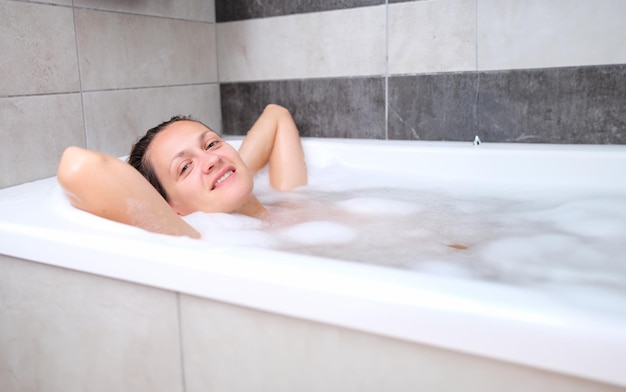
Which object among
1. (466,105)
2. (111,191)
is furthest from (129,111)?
(466,105)

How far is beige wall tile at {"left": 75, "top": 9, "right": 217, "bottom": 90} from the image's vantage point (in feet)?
5.84

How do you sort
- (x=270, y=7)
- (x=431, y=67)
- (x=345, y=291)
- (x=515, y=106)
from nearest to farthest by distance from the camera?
(x=345, y=291) < (x=515, y=106) < (x=431, y=67) < (x=270, y=7)

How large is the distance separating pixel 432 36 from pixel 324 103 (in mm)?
483

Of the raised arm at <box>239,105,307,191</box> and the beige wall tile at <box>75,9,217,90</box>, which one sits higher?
the beige wall tile at <box>75,9,217,90</box>

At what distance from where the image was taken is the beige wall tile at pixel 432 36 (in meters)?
1.86

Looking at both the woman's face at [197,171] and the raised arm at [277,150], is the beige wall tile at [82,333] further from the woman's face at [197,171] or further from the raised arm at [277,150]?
the raised arm at [277,150]

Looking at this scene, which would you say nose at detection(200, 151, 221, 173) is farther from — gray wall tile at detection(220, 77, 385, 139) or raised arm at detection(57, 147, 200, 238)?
gray wall tile at detection(220, 77, 385, 139)

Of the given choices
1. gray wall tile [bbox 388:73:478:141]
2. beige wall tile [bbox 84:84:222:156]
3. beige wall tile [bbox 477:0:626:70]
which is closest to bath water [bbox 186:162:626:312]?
gray wall tile [bbox 388:73:478:141]

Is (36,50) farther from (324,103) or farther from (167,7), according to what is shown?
(324,103)

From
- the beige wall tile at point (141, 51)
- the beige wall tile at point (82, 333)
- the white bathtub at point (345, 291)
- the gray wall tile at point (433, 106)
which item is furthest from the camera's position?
the gray wall tile at point (433, 106)

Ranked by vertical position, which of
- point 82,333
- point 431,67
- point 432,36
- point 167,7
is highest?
point 167,7

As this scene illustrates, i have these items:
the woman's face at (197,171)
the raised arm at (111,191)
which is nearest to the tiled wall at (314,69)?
the woman's face at (197,171)

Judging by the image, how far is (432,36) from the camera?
1.92m

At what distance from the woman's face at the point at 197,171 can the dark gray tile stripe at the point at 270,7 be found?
0.92 metres
